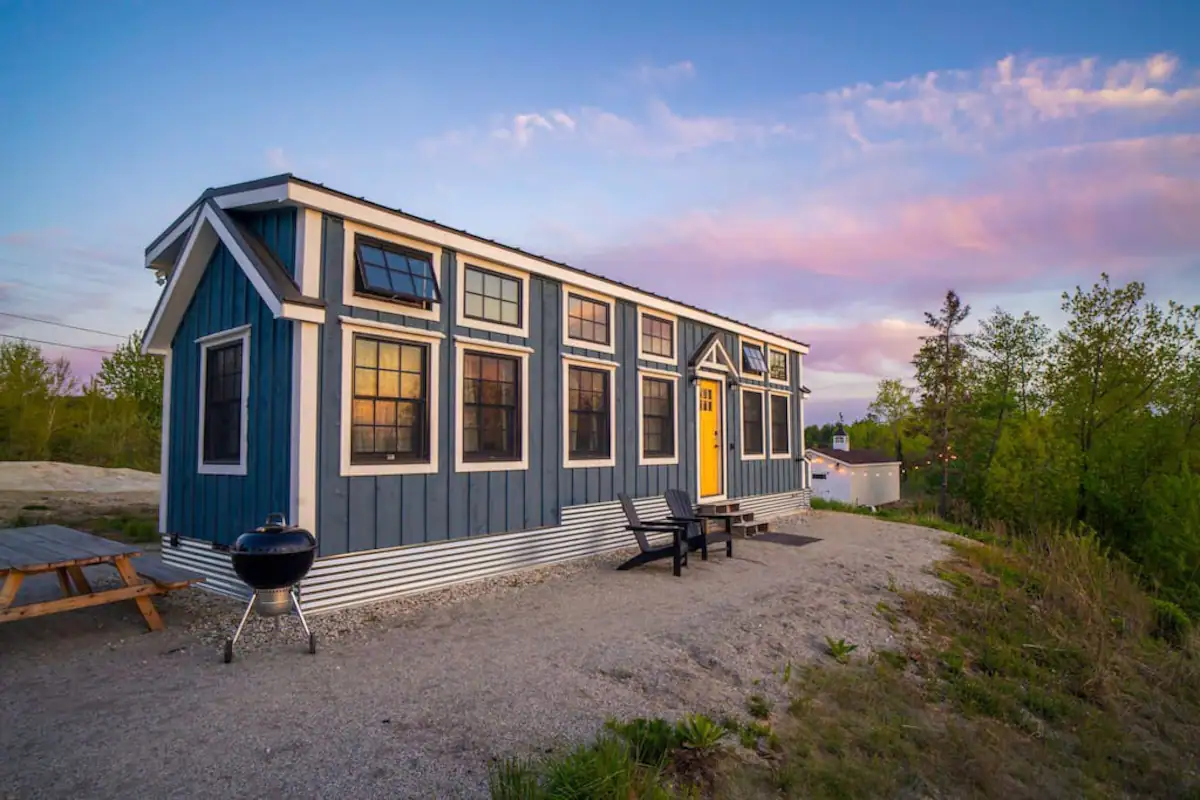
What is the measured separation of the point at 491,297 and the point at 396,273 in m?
1.28

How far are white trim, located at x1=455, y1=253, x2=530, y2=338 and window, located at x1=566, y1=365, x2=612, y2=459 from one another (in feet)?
3.47

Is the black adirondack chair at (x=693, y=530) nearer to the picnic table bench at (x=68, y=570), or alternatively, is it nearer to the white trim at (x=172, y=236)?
the picnic table bench at (x=68, y=570)

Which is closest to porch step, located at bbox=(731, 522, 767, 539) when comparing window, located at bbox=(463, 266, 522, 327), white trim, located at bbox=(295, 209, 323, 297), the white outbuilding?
window, located at bbox=(463, 266, 522, 327)

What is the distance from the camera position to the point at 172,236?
7.07 meters

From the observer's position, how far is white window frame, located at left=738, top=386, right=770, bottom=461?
11.7 meters

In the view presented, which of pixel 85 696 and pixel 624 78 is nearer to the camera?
pixel 85 696

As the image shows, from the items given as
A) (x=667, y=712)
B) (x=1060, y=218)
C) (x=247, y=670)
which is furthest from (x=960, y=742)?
(x=1060, y=218)

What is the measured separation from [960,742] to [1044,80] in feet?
32.4

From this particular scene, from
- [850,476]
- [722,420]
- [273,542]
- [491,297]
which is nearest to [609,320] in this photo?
[491,297]

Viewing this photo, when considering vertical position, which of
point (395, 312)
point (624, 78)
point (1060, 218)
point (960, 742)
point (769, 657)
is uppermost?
point (624, 78)

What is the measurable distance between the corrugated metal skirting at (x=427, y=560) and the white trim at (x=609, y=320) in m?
2.16

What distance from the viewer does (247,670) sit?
13.8 ft

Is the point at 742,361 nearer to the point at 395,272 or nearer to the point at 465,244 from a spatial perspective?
A: the point at 465,244

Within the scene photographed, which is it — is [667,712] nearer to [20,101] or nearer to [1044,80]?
[1044,80]
